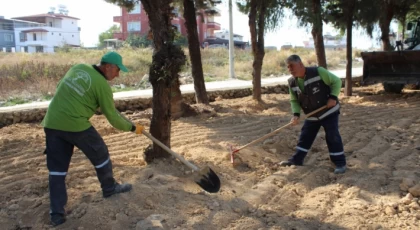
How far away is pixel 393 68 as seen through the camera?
10711 millimetres

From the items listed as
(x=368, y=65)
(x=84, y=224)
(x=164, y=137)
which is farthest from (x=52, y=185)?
(x=368, y=65)

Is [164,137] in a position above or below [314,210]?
above

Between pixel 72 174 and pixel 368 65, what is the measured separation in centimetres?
870

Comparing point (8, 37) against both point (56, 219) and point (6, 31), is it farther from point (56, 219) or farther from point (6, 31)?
point (56, 219)

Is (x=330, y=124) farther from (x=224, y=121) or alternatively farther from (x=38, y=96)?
(x=38, y=96)

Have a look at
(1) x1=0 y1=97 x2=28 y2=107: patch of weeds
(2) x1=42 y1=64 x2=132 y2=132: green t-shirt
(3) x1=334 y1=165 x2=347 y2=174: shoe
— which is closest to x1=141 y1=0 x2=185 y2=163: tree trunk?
(2) x1=42 y1=64 x2=132 y2=132: green t-shirt

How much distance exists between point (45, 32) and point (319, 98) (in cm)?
5521

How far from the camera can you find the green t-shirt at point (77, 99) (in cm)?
373

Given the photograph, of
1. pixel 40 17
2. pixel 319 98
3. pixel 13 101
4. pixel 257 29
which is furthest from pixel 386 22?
pixel 40 17

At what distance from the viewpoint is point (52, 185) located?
3.79 meters

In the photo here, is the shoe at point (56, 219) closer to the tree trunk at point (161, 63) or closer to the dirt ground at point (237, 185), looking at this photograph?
the dirt ground at point (237, 185)

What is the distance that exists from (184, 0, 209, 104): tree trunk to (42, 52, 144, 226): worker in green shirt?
5723 millimetres

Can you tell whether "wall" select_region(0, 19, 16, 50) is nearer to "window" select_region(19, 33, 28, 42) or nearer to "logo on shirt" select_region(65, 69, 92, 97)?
"window" select_region(19, 33, 28, 42)

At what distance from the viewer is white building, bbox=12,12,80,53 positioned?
175 feet
